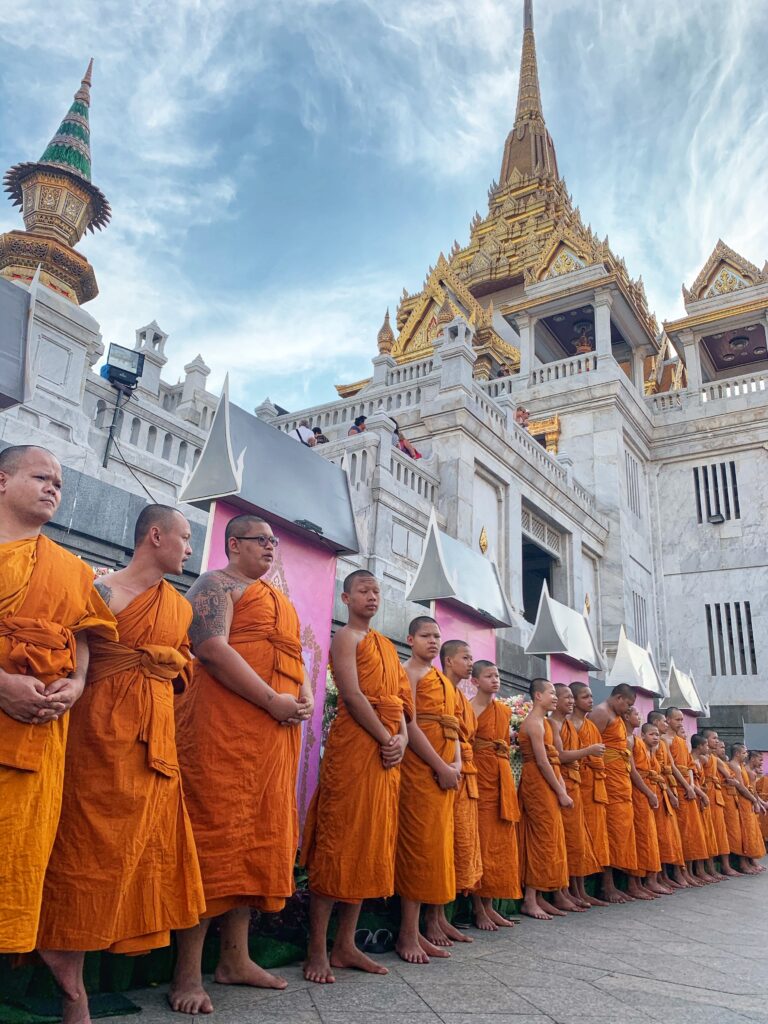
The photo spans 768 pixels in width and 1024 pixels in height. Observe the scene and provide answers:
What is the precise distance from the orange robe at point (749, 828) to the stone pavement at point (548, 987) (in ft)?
16.8

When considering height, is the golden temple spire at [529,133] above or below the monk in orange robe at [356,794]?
above

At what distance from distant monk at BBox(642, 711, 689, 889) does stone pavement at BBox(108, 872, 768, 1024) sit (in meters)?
2.23

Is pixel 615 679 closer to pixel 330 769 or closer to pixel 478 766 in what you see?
pixel 478 766

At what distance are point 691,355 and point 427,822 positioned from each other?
20434mm

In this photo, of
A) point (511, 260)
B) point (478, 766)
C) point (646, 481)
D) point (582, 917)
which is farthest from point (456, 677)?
point (511, 260)

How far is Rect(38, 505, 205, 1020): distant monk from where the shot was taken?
225 centimetres

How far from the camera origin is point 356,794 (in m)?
3.31

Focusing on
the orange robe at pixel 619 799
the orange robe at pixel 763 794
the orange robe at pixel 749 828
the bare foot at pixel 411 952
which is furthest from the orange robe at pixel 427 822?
the orange robe at pixel 763 794

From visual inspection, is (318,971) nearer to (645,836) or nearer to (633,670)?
(645,836)

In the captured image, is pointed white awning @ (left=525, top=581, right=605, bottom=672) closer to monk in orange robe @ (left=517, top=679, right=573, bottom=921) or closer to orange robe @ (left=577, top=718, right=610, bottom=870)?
orange robe @ (left=577, top=718, right=610, bottom=870)

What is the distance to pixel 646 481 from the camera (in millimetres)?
20094

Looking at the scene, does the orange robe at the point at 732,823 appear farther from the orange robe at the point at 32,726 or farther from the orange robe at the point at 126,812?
the orange robe at the point at 32,726

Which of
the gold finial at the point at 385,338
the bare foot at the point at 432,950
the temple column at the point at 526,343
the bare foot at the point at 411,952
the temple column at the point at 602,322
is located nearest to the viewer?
the bare foot at the point at 411,952

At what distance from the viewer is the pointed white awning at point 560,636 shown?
7824 millimetres
